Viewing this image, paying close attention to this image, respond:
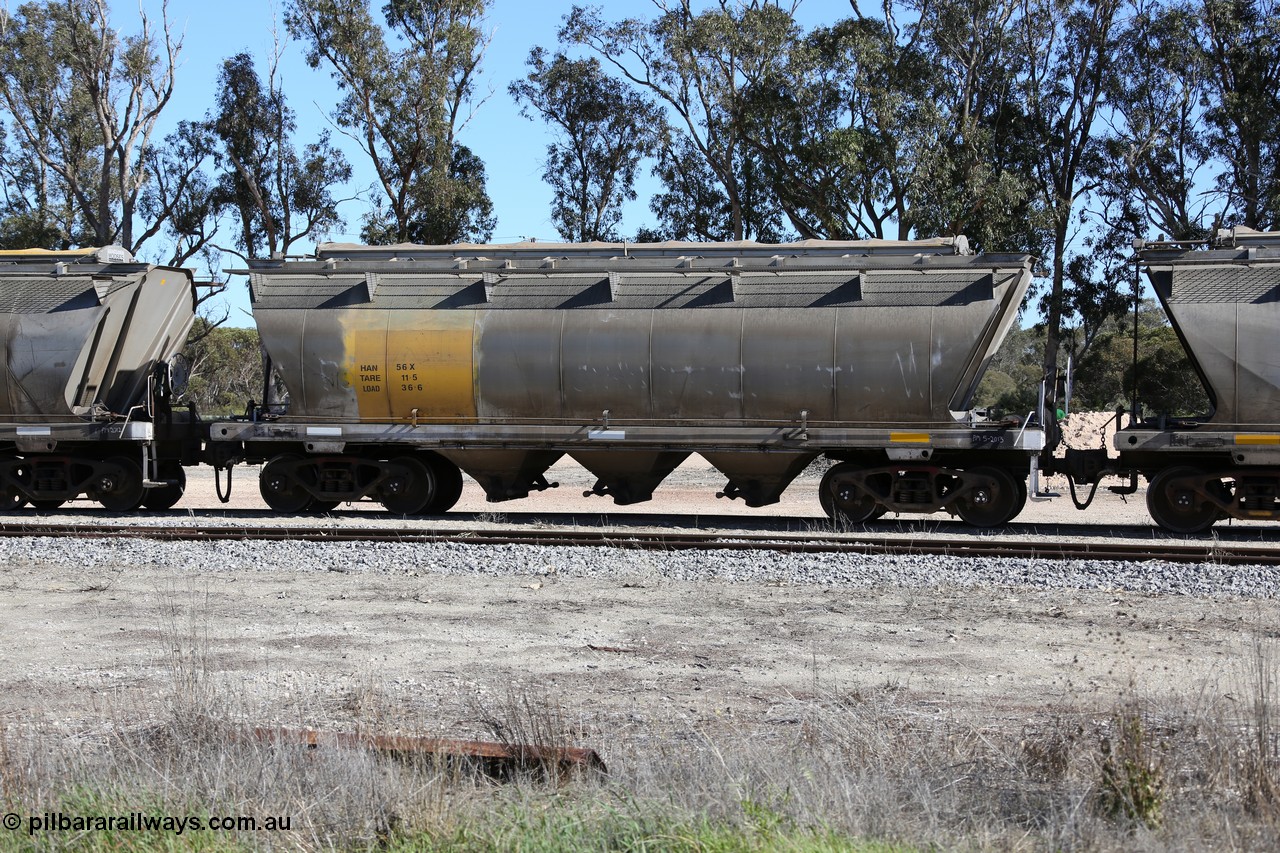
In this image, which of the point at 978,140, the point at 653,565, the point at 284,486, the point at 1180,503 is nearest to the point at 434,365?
the point at 284,486

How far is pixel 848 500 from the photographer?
17438 mm

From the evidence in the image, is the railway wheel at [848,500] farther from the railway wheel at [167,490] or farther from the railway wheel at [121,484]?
the railway wheel at [121,484]

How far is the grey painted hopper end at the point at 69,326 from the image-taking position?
1898 cm

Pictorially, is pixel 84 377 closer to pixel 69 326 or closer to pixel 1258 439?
pixel 69 326

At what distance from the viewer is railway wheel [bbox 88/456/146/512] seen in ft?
63.5

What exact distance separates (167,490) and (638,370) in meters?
9.03

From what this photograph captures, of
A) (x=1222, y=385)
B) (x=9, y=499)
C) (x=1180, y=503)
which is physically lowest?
(x=1180, y=503)

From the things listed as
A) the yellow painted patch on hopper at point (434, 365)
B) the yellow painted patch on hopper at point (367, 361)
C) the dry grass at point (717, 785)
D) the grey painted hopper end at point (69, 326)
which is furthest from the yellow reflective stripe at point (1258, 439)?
the grey painted hopper end at point (69, 326)

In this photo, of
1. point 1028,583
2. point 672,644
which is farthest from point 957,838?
point 1028,583

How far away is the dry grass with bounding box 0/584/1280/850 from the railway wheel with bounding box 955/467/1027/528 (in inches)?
393

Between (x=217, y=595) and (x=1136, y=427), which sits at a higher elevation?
(x=1136, y=427)

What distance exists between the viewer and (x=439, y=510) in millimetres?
19250

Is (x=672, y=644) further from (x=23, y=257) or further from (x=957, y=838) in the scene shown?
(x=23, y=257)

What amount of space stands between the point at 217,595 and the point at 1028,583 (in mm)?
8311
